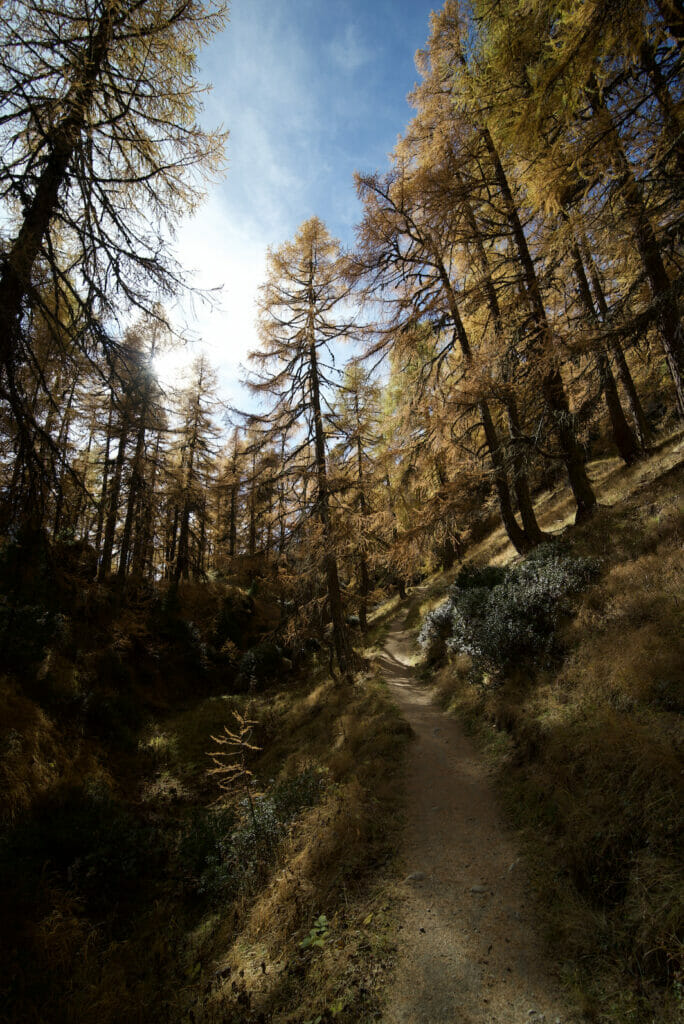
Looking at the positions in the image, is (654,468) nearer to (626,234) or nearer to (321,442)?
(626,234)

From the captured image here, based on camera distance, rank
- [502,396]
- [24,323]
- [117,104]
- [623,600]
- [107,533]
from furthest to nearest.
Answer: [107,533], [502,396], [623,600], [117,104], [24,323]

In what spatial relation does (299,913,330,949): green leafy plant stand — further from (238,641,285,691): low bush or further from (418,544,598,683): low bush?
(238,641,285,691): low bush

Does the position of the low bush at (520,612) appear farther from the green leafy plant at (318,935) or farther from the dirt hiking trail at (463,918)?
the green leafy plant at (318,935)

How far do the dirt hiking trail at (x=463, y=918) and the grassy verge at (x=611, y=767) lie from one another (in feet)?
0.78

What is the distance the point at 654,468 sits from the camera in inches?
408

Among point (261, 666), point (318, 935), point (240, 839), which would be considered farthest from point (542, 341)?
point (261, 666)

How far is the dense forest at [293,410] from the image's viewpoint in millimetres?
4402


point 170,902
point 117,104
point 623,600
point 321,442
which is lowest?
point 170,902

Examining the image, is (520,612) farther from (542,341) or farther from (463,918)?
(542,341)

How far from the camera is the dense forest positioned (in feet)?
14.4

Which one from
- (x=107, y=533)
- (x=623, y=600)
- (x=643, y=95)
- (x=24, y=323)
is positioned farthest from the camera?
(x=107, y=533)

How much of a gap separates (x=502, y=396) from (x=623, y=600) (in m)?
4.75

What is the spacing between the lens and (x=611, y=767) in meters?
4.22

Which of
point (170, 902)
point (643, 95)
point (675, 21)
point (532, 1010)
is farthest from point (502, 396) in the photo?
point (170, 902)
